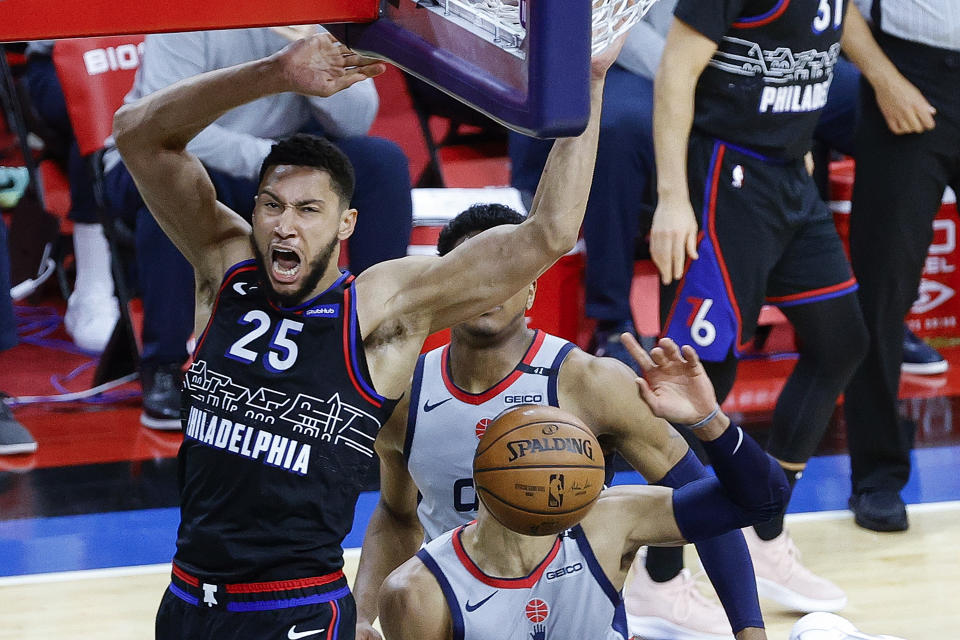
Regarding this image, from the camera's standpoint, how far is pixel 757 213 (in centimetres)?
430

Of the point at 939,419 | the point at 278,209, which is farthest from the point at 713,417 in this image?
the point at 939,419

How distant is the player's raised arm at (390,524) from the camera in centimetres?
357

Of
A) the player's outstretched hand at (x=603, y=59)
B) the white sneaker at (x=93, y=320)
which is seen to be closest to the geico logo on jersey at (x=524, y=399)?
the player's outstretched hand at (x=603, y=59)

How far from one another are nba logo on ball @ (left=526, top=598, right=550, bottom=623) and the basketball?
26cm

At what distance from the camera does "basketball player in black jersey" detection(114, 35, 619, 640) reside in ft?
9.84

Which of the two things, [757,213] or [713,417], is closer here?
[713,417]

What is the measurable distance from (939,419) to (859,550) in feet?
4.86

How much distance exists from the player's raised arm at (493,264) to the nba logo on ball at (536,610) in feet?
2.09

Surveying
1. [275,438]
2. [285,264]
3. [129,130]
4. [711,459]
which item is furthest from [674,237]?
[129,130]

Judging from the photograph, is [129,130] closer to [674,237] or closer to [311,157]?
[311,157]

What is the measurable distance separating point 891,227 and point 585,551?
219 centimetres

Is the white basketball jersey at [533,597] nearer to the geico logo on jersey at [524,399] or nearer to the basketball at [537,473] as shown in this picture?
the basketball at [537,473]

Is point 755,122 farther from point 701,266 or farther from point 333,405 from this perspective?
point 333,405

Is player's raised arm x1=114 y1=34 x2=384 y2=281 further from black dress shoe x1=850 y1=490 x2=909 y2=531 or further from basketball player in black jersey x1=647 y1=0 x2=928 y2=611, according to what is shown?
black dress shoe x1=850 y1=490 x2=909 y2=531
